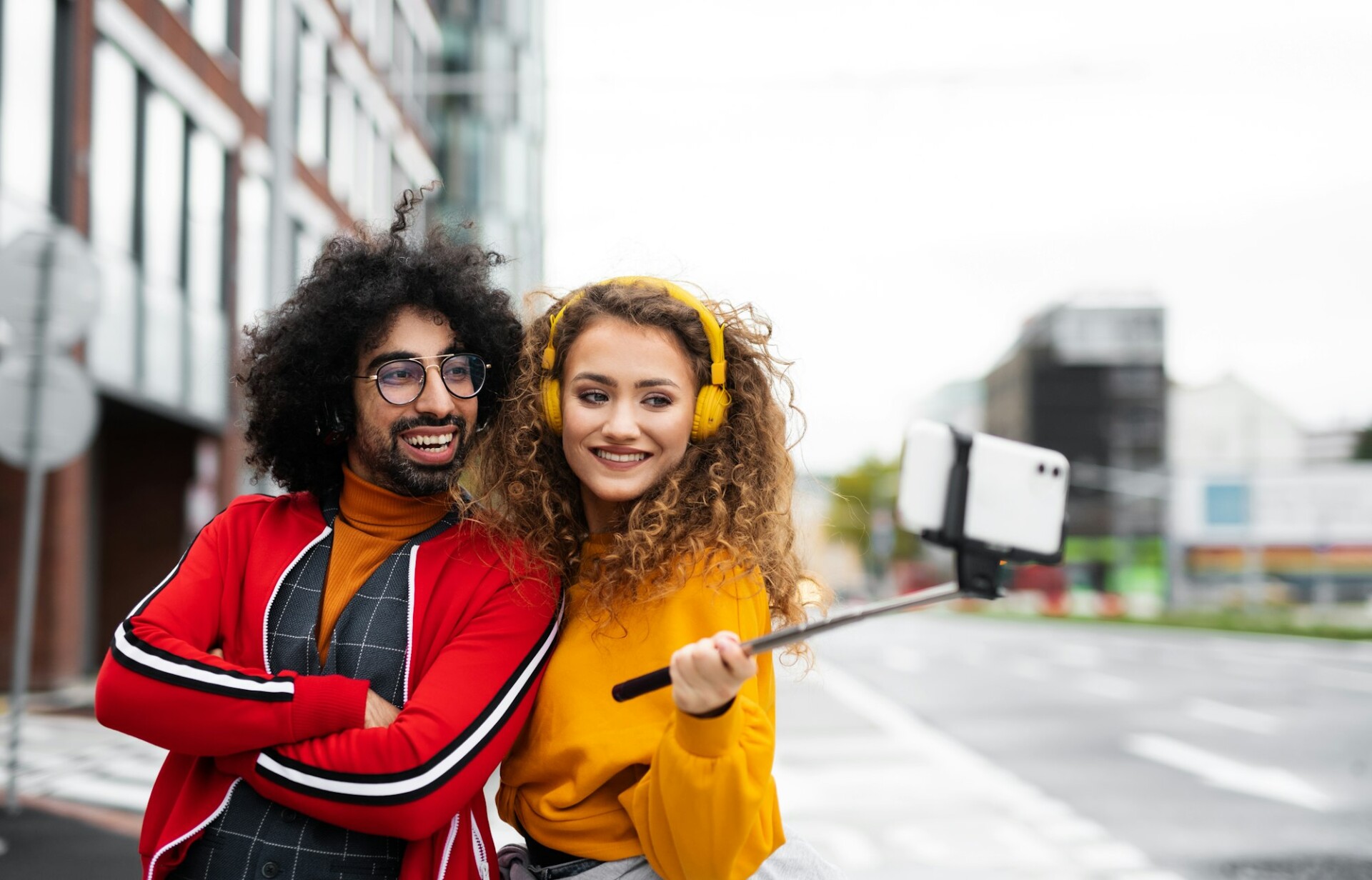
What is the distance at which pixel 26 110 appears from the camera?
13242 mm

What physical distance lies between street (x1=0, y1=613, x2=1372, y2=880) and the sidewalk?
2 centimetres

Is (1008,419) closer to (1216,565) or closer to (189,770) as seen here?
(1216,565)

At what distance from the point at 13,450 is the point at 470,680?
611 centimetres

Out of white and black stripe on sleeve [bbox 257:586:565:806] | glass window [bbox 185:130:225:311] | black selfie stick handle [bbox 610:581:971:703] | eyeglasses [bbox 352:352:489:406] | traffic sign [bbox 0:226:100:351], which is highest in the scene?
glass window [bbox 185:130:225:311]

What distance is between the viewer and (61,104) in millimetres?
13961

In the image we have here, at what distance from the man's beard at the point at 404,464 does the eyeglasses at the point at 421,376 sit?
0.18ft

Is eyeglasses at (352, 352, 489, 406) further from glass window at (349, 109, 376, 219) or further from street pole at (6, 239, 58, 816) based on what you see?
glass window at (349, 109, 376, 219)

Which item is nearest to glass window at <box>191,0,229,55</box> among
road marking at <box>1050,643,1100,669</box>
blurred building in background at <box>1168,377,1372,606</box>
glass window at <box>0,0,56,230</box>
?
glass window at <box>0,0,56,230</box>

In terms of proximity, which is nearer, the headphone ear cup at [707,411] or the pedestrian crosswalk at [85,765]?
the headphone ear cup at [707,411]

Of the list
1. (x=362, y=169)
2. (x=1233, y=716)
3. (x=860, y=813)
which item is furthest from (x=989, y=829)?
(x=362, y=169)

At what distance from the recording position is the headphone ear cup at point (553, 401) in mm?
2500

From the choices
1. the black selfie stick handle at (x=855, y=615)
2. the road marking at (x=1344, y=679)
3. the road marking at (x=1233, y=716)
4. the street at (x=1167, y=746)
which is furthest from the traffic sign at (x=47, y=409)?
the road marking at (x=1344, y=679)

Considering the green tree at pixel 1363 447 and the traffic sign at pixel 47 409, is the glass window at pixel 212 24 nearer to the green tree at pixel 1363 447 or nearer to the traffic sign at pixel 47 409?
the traffic sign at pixel 47 409

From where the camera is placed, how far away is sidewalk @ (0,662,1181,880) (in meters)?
6.36
